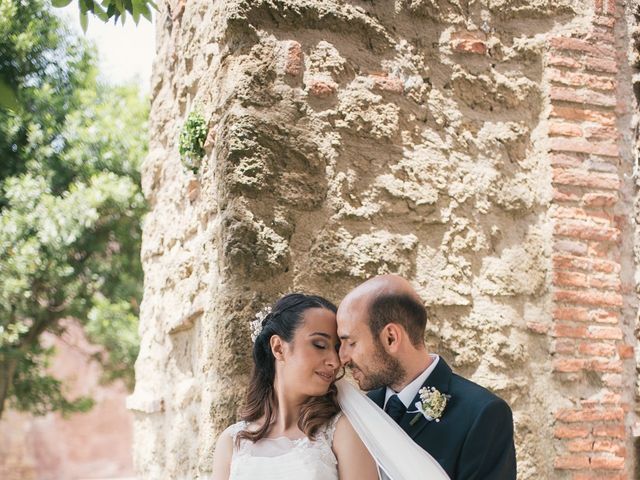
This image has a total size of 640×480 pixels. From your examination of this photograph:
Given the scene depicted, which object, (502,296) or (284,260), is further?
(502,296)

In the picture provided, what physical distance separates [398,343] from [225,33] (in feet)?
5.39

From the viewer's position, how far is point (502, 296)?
3.54m

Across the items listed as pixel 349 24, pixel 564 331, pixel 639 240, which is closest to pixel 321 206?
pixel 349 24

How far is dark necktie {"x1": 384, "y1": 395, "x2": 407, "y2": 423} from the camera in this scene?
99.0 inches

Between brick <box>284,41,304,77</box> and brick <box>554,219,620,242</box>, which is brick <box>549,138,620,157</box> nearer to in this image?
A: brick <box>554,219,620,242</box>

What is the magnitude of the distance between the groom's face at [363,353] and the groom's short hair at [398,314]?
0.09 feet

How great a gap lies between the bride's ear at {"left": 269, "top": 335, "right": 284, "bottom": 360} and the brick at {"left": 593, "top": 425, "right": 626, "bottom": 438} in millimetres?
1679

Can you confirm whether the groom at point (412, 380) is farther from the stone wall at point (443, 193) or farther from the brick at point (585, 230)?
the brick at point (585, 230)

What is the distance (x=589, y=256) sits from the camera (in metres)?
3.63

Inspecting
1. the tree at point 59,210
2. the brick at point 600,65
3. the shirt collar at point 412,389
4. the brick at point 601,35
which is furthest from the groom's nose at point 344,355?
the tree at point 59,210

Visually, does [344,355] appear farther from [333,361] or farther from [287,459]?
[287,459]

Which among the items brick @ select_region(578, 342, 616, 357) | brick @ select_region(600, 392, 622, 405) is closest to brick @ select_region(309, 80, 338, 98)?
brick @ select_region(578, 342, 616, 357)

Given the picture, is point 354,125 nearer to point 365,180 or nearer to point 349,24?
point 365,180

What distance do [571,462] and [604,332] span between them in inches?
24.0
